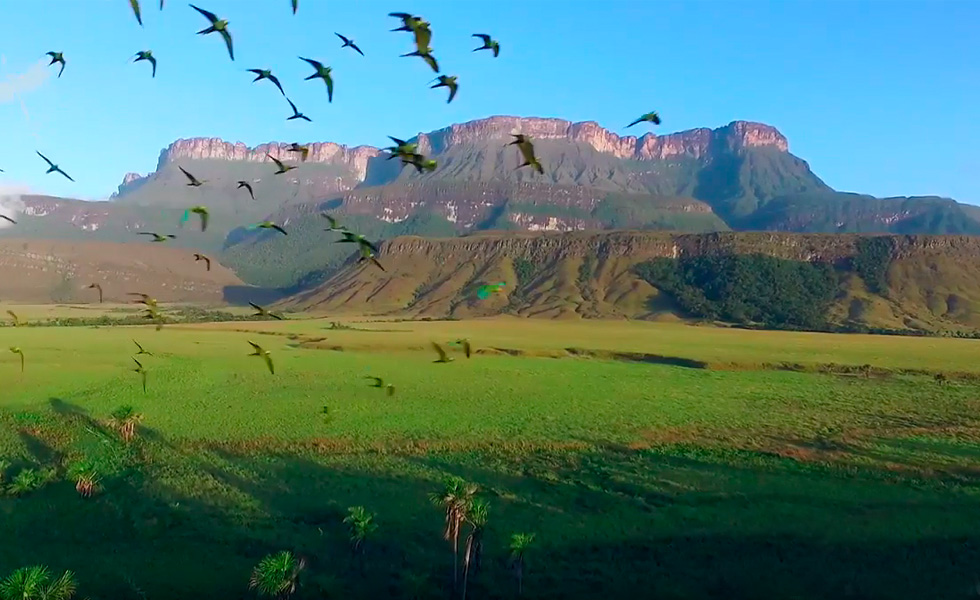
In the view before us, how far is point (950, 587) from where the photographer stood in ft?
78.7

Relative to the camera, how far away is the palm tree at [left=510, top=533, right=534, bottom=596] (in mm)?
24000

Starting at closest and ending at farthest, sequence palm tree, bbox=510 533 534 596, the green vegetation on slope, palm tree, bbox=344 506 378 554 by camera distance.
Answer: palm tree, bbox=510 533 534 596
palm tree, bbox=344 506 378 554
the green vegetation on slope

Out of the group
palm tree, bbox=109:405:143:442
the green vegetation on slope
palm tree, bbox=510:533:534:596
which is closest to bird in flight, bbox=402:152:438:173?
palm tree, bbox=510:533:534:596

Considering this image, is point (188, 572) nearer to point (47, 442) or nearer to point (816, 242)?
point (47, 442)

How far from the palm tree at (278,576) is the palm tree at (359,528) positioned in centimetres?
344

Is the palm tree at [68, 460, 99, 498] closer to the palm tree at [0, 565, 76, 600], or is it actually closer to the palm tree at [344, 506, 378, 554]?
the palm tree at [0, 565, 76, 600]

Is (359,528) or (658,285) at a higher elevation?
(658,285)

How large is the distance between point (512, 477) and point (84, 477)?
1797cm

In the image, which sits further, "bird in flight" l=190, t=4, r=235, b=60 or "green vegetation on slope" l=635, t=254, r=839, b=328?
"green vegetation on slope" l=635, t=254, r=839, b=328

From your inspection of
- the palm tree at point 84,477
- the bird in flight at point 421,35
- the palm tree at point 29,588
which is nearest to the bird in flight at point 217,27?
the bird in flight at point 421,35

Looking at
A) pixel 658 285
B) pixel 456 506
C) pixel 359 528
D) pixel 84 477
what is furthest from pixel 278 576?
pixel 658 285

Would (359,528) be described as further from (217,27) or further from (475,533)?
(217,27)

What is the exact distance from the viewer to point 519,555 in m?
25.1

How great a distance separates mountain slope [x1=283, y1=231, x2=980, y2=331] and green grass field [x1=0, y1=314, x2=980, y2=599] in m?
86.1
